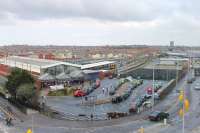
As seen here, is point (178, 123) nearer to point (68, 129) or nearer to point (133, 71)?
point (68, 129)

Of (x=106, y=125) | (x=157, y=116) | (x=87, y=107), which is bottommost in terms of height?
(x=87, y=107)

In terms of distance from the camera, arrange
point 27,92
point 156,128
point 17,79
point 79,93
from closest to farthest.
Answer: point 156,128, point 27,92, point 17,79, point 79,93

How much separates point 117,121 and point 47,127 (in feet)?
24.3

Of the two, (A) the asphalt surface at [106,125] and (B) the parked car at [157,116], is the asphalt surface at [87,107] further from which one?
(B) the parked car at [157,116]

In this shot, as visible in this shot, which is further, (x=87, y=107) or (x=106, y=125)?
(x=87, y=107)

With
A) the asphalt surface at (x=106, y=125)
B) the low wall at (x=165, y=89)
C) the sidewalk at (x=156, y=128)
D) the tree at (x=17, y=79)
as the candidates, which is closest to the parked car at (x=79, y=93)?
the tree at (x=17, y=79)

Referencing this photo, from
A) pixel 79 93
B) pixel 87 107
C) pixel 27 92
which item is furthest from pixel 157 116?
pixel 79 93

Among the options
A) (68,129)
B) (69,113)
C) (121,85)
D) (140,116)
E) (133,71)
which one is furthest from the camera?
(133,71)

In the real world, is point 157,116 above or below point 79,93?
above

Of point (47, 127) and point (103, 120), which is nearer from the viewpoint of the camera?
point (47, 127)

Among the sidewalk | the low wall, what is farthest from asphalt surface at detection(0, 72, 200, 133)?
the low wall

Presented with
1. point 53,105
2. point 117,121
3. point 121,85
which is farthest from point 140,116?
point 121,85

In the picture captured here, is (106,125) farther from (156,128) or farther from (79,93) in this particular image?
(79,93)

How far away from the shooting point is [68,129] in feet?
103
